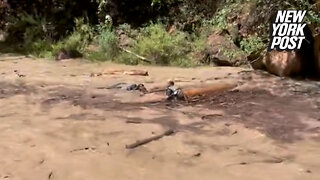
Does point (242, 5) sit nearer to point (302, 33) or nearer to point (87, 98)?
point (302, 33)

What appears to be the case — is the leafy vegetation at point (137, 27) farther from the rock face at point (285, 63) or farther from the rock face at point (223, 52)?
the rock face at point (285, 63)

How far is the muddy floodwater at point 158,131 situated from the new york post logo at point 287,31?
0.50 m

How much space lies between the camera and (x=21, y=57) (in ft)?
31.9

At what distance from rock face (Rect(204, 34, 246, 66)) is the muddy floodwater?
1.06 meters

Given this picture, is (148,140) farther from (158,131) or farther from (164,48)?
(164,48)

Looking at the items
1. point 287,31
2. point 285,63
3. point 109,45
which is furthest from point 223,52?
point 109,45

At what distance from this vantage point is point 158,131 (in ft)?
14.2

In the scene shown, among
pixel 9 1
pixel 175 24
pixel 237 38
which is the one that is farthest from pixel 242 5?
pixel 9 1

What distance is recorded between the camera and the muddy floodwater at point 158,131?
11.2 feet

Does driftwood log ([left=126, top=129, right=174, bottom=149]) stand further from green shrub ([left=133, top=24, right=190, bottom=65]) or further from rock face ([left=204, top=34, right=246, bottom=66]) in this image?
green shrub ([left=133, top=24, right=190, bottom=65])

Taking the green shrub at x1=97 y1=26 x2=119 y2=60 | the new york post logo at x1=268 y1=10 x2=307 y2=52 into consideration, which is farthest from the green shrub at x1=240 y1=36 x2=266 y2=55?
the green shrub at x1=97 y1=26 x2=119 y2=60

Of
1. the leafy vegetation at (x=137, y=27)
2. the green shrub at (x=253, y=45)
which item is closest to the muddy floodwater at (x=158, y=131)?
the green shrub at (x=253, y=45)

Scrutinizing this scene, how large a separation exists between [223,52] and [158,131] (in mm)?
4230

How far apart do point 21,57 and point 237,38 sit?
4211mm
